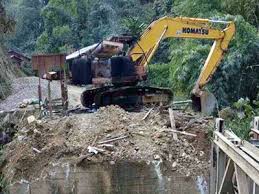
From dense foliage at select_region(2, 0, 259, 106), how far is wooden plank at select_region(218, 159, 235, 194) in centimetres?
824

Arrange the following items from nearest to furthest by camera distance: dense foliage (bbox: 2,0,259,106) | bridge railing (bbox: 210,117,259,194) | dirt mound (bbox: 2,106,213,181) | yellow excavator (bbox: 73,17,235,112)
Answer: bridge railing (bbox: 210,117,259,194), dirt mound (bbox: 2,106,213,181), yellow excavator (bbox: 73,17,235,112), dense foliage (bbox: 2,0,259,106)

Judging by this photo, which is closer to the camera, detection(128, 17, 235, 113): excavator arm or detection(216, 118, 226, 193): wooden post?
detection(216, 118, 226, 193): wooden post

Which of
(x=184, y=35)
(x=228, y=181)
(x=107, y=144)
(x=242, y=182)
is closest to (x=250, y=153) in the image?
(x=242, y=182)

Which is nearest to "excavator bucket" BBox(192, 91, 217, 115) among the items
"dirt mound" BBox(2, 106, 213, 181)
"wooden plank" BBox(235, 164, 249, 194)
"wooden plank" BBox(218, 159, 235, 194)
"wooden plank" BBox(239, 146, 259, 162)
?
"dirt mound" BBox(2, 106, 213, 181)

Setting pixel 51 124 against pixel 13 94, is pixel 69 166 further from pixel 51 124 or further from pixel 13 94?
pixel 13 94

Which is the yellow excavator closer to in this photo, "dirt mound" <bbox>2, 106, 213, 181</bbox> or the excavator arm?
the excavator arm

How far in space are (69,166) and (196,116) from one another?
3504 mm

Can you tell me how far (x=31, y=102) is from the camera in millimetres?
15258

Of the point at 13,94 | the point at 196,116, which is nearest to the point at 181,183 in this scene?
the point at 196,116

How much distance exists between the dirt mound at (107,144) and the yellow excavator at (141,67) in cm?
165

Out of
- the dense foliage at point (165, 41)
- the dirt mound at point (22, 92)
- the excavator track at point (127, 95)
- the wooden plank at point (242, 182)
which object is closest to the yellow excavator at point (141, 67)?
the excavator track at point (127, 95)

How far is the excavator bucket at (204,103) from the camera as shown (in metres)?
13.0

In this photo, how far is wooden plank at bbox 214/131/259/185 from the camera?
3427mm

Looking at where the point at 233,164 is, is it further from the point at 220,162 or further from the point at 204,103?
the point at 204,103
